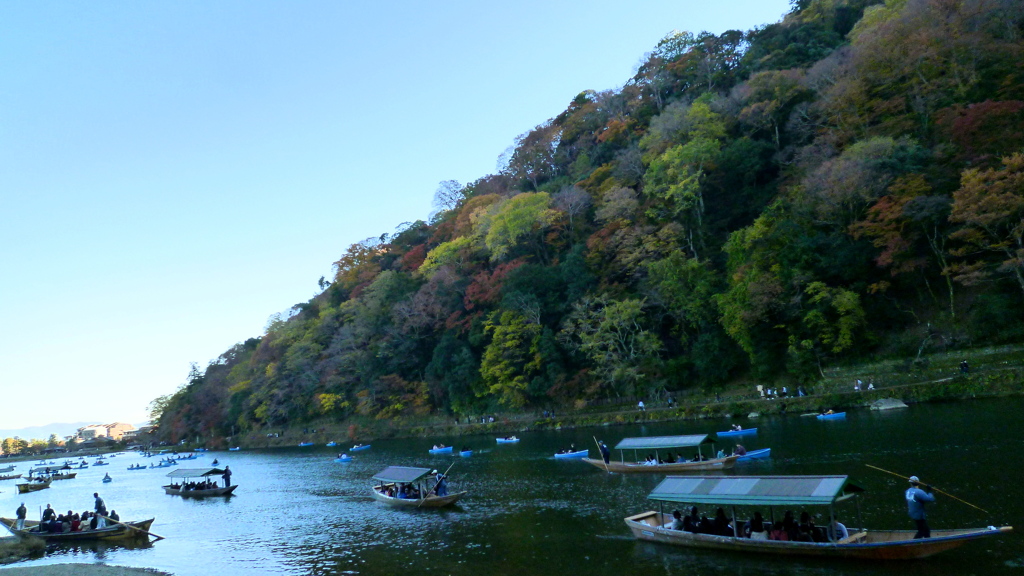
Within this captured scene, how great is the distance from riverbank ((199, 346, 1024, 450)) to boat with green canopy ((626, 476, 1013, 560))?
23.8 m

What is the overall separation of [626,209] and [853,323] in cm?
2226

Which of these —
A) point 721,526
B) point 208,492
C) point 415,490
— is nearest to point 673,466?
point 721,526

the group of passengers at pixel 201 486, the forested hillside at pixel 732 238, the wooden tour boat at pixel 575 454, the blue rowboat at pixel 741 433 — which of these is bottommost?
the wooden tour boat at pixel 575 454

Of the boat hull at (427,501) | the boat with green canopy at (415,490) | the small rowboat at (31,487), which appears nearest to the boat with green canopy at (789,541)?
the boat hull at (427,501)

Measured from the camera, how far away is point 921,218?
115 feet

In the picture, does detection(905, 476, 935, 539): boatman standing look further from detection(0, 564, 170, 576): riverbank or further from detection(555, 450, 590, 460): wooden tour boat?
detection(555, 450, 590, 460): wooden tour boat

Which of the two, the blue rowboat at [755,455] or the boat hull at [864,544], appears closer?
the boat hull at [864,544]

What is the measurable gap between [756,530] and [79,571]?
19.9 m

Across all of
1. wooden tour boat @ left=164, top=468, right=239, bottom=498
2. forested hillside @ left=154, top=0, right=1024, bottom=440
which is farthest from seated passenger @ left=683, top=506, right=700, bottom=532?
wooden tour boat @ left=164, top=468, right=239, bottom=498

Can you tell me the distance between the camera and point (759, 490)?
46.6 ft

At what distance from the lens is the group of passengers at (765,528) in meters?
13.3

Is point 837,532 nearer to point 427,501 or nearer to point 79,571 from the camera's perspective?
point 427,501

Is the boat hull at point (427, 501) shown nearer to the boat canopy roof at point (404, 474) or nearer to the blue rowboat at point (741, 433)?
the boat canopy roof at point (404, 474)

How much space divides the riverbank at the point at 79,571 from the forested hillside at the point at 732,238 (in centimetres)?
3553
